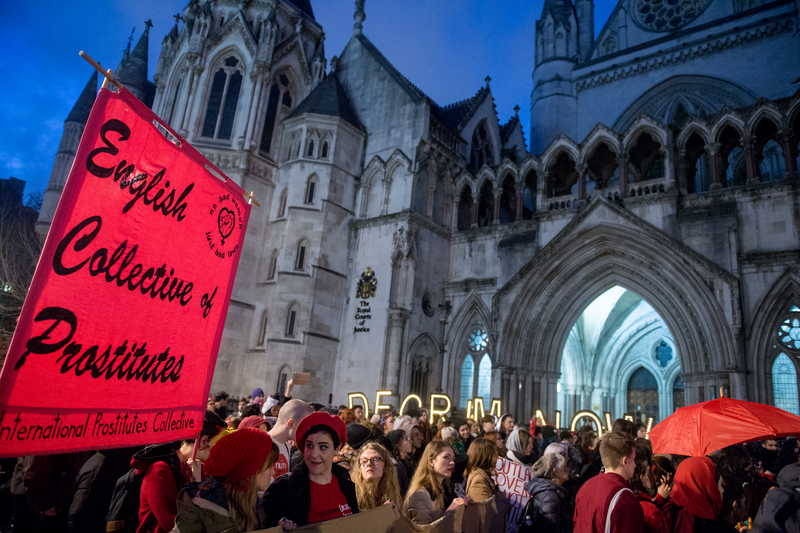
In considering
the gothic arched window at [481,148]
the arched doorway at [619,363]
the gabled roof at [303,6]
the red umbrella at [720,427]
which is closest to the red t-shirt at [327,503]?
the red umbrella at [720,427]

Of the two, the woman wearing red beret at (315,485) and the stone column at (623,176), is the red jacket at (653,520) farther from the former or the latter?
the stone column at (623,176)

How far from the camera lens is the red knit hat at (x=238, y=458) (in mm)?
2619

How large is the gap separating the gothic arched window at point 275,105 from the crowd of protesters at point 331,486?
19.3 metres

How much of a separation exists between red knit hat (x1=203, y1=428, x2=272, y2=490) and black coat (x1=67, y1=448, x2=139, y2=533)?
4.41 feet

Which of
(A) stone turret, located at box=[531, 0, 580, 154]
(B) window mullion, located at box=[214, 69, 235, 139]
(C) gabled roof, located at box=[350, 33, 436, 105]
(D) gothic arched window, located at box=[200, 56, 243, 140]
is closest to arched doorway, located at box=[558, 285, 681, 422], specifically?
(A) stone turret, located at box=[531, 0, 580, 154]

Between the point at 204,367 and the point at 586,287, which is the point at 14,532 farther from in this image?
the point at 586,287

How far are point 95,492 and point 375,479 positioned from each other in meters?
1.90

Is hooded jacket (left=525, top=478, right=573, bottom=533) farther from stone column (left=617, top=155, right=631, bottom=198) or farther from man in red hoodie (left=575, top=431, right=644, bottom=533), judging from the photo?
stone column (left=617, top=155, right=631, bottom=198)

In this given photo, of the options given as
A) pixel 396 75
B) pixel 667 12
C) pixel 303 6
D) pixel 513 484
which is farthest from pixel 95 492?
pixel 667 12

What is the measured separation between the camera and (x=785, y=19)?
20.2 metres

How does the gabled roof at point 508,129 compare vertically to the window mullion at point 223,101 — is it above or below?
above

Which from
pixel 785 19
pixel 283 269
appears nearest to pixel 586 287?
pixel 283 269

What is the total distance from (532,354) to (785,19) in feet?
54.1

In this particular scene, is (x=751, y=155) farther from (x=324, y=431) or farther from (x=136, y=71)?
(x=136, y=71)
